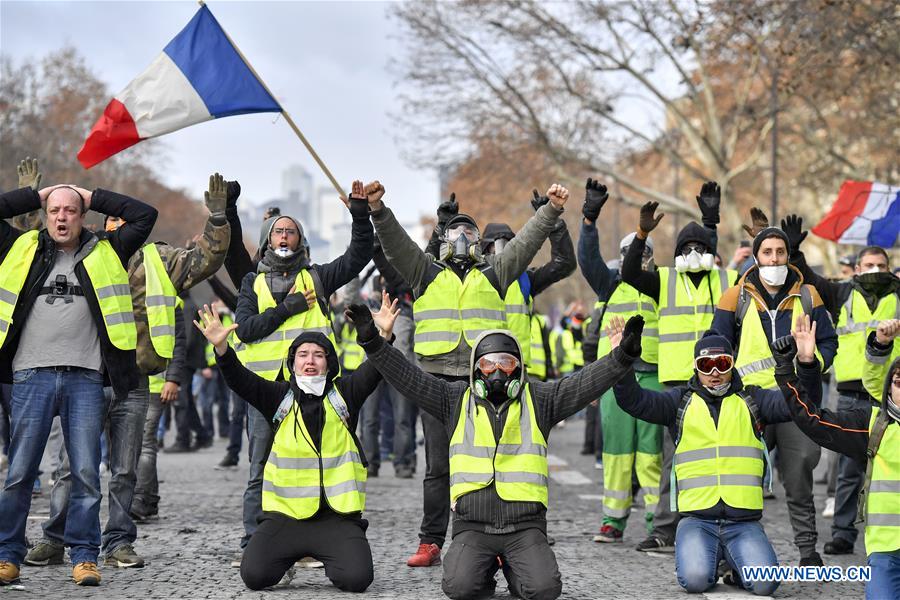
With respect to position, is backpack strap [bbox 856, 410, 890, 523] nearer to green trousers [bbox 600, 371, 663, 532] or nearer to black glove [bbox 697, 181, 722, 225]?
green trousers [bbox 600, 371, 663, 532]

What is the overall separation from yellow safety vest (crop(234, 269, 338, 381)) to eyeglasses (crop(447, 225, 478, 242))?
3.22 feet

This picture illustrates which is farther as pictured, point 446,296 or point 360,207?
point 446,296

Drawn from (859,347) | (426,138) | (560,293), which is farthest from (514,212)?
(859,347)

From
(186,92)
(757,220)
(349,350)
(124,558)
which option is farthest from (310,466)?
(349,350)

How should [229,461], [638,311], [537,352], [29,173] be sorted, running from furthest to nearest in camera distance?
[229,461]
[537,352]
[638,311]
[29,173]

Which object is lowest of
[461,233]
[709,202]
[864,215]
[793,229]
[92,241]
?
[92,241]

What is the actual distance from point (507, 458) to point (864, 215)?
31.4 feet

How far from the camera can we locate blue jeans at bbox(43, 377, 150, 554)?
8.87 meters

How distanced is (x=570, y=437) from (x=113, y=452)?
15646 millimetres

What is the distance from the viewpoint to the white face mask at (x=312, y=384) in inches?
323

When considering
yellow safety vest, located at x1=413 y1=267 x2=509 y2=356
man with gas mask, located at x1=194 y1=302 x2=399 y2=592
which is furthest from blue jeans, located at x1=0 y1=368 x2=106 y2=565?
yellow safety vest, located at x1=413 y1=267 x2=509 y2=356

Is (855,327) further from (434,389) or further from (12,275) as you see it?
(12,275)

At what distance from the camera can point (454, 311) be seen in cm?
912

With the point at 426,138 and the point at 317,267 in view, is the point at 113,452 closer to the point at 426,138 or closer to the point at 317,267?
the point at 317,267
